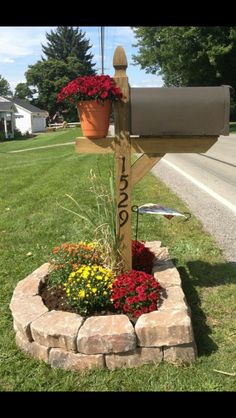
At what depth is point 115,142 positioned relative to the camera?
3756 mm

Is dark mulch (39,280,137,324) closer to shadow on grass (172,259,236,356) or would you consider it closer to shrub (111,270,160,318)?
shrub (111,270,160,318)

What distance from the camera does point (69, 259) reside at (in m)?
4.01

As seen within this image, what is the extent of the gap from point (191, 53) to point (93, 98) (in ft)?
114

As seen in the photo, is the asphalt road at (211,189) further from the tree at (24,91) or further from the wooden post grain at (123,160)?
the tree at (24,91)

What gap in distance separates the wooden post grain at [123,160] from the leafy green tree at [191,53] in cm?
2887

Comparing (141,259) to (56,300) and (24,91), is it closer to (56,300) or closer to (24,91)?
(56,300)

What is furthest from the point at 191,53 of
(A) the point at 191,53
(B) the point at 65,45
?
(B) the point at 65,45

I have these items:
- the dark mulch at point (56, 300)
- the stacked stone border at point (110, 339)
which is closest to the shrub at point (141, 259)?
the dark mulch at point (56, 300)

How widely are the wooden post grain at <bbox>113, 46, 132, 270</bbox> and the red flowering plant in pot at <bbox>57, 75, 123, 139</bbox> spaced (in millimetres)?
81
